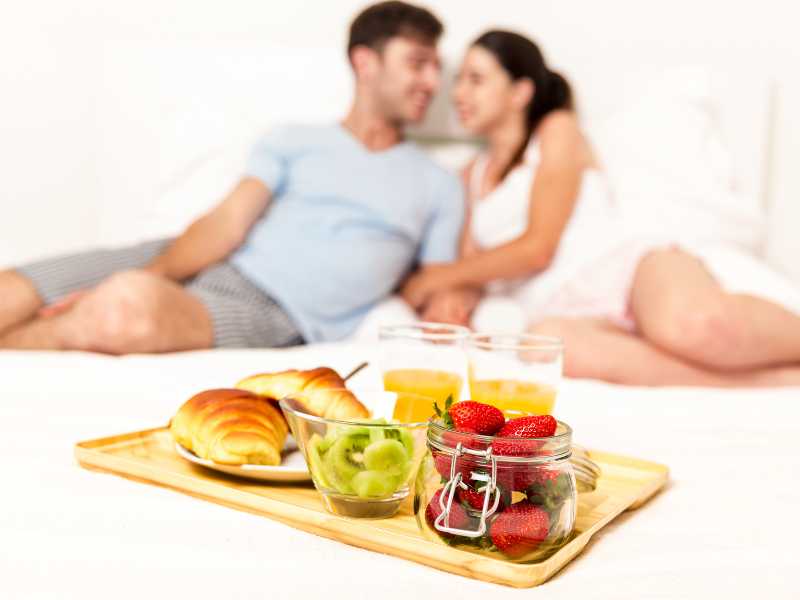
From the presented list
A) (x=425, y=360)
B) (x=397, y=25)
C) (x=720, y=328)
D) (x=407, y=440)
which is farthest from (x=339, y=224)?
(x=407, y=440)

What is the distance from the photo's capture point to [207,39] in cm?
224

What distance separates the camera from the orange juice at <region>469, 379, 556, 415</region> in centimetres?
82

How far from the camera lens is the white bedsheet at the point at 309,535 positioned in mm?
548

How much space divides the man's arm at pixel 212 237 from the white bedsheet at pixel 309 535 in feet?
2.50

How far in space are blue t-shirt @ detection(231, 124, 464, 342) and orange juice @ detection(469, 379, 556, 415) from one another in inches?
38.3

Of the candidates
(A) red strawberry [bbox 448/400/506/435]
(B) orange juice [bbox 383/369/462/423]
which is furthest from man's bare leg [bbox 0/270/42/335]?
(A) red strawberry [bbox 448/400/506/435]

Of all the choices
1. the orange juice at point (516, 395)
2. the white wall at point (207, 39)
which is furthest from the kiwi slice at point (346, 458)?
the white wall at point (207, 39)

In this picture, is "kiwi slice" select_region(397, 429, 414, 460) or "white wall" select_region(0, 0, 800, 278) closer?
"kiwi slice" select_region(397, 429, 414, 460)

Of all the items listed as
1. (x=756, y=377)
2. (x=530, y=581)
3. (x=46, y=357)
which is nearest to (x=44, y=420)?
(x=46, y=357)

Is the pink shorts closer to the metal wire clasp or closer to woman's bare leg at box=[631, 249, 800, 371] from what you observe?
woman's bare leg at box=[631, 249, 800, 371]

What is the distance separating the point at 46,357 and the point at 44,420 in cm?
43

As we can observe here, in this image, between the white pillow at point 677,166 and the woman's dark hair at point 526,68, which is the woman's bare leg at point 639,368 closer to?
the white pillow at point 677,166

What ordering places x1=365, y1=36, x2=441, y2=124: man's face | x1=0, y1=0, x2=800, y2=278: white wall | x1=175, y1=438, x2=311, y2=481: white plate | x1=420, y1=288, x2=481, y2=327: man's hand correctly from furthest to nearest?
x1=0, y1=0, x2=800, y2=278: white wall → x1=365, y1=36, x2=441, y2=124: man's face → x1=420, y1=288, x2=481, y2=327: man's hand → x1=175, y1=438, x2=311, y2=481: white plate

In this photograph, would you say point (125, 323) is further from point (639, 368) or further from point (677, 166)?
point (677, 166)
